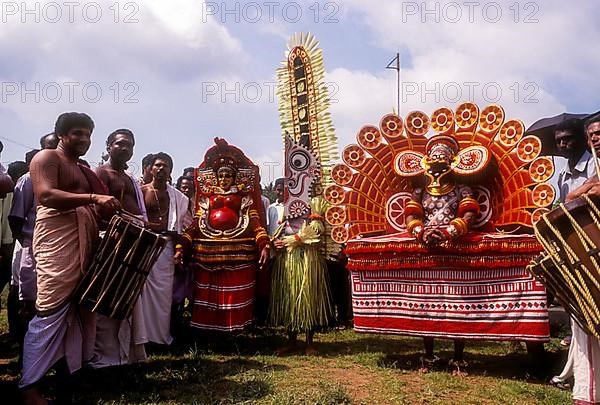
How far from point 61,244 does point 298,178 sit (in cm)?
238

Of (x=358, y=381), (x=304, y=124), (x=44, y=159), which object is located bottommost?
(x=358, y=381)

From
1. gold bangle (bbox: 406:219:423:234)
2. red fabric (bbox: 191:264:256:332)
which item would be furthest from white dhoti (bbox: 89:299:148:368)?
gold bangle (bbox: 406:219:423:234)

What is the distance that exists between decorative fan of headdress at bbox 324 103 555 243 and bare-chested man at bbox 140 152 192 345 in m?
1.62

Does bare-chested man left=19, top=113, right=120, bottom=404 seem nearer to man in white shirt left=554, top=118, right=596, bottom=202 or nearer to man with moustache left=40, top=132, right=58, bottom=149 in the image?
man with moustache left=40, top=132, right=58, bottom=149

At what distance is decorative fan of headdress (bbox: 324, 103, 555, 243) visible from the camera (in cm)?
430

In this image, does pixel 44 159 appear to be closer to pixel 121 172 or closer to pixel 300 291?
pixel 121 172

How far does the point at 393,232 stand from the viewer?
190 inches

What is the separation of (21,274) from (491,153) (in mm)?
3867

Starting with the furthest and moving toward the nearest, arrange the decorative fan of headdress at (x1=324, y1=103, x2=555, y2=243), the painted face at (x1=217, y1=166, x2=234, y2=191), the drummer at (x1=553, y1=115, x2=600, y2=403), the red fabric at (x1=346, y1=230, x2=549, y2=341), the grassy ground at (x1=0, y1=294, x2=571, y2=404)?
the painted face at (x1=217, y1=166, x2=234, y2=191) < the decorative fan of headdress at (x1=324, y1=103, x2=555, y2=243) < the red fabric at (x1=346, y1=230, x2=549, y2=341) < the grassy ground at (x1=0, y1=294, x2=571, y2=404) < the drummer at (x1=553, y1=115, x2=600, y2=403)

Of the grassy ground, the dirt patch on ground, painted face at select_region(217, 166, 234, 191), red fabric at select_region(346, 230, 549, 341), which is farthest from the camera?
painted face at select_region(217, 166, 234, 191)

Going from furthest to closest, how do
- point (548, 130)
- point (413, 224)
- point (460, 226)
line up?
point (548, 130) → point (413, 224) → point (460, 226)

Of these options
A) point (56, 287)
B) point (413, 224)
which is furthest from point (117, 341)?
point (413, 224)

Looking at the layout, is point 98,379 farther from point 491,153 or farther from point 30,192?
point 491,153

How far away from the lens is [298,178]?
5.25 m
